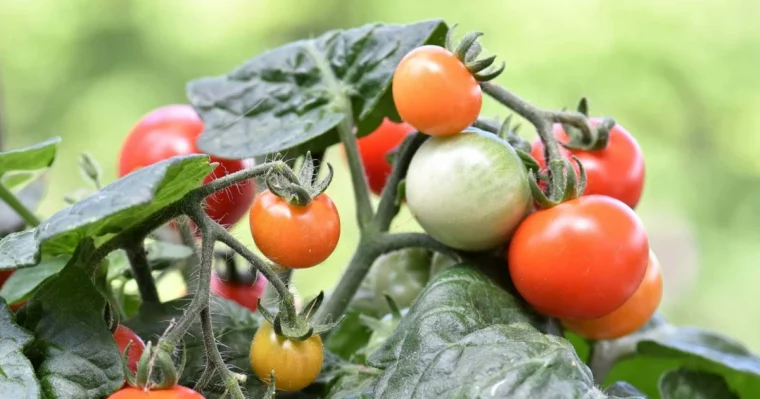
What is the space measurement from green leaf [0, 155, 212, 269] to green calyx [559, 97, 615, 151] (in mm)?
265

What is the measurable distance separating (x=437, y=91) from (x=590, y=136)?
138mm

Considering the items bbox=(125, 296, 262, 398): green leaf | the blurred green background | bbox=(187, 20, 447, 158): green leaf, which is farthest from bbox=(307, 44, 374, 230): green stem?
the blurred green background

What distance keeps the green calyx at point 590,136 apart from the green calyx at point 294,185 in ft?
0.65

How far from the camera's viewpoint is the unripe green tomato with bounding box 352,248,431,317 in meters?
0.68

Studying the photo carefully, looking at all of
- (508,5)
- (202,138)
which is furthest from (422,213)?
(508,5)

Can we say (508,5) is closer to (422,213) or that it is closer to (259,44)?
(259,44)

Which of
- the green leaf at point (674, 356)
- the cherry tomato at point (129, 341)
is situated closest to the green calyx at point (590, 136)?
the green leaf at point (674, 356)

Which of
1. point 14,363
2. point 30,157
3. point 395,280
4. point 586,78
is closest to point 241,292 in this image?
point 395,280

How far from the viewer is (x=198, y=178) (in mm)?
408

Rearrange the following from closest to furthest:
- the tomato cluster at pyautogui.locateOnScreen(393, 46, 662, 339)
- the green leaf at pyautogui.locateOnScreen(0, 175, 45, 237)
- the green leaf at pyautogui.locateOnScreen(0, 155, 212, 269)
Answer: the green leaf at pyautogui.locateOnScreen(0, 155, 212, 269), the tomato cluster at pyautogui.locateOnScreen(393, 46, 662, 339), the green leaf at pyautogui.locateOnScreen(0, 175, 45, 237)

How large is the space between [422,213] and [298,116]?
17cm

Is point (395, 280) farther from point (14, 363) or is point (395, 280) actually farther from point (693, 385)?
point (14, 363)

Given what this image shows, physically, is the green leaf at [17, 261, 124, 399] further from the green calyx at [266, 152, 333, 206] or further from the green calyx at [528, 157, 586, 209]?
the green calyx at [528, 157, 586, 209]

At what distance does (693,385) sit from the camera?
0.61 meters
